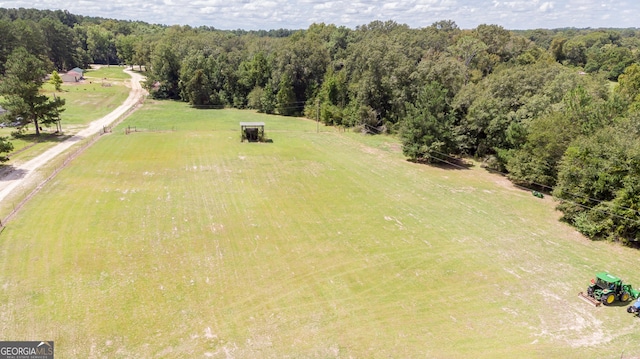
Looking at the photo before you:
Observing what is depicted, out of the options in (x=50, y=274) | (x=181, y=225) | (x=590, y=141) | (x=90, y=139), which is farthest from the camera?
(x=90, y=139)

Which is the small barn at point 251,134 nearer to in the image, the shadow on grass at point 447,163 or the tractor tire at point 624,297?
the shadow on grass at point 447,163

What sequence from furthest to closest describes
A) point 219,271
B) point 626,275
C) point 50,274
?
1. point 626,275
2. point 219,271
3. point 50,274

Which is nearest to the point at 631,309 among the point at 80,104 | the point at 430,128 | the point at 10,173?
the point at 430,128

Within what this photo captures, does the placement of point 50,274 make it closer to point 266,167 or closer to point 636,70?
point 266,167

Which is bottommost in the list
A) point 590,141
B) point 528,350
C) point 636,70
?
point 528,350

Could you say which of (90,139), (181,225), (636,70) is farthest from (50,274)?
(636,70)

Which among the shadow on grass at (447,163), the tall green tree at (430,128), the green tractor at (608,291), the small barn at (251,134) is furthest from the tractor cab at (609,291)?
the small barn at (251,134)
